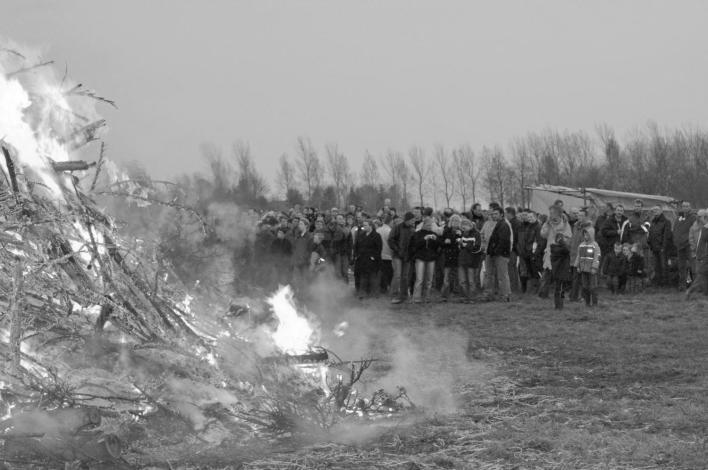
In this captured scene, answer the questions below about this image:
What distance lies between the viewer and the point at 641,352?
9.26 meters

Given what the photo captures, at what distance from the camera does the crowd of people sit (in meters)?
14.8

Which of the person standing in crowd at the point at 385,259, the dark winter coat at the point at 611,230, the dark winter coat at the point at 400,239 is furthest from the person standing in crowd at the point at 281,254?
the dark winter coat at the point at 611,230

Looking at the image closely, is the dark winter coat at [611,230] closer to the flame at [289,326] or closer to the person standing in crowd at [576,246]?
the person standing in crowd at [576,246]

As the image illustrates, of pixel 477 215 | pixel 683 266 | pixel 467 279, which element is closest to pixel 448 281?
pixel 467 279

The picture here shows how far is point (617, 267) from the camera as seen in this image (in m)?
15.4

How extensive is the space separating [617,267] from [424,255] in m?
3.63

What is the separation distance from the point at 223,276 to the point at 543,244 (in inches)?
281

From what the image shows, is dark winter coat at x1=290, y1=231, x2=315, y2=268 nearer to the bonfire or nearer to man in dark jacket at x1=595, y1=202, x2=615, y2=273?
man in dark jacket at x1=595, y1=202, x2=615, y2=273

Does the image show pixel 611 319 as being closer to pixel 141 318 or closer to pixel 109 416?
pixel 141 318

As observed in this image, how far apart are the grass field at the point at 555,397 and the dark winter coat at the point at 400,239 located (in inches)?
132

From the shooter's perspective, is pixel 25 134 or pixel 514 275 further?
pixel 514 275

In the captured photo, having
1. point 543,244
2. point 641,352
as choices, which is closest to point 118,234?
point 641,352

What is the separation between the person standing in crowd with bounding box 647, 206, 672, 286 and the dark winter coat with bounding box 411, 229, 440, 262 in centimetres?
414

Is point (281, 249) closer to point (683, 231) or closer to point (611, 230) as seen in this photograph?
point (611, 230)
